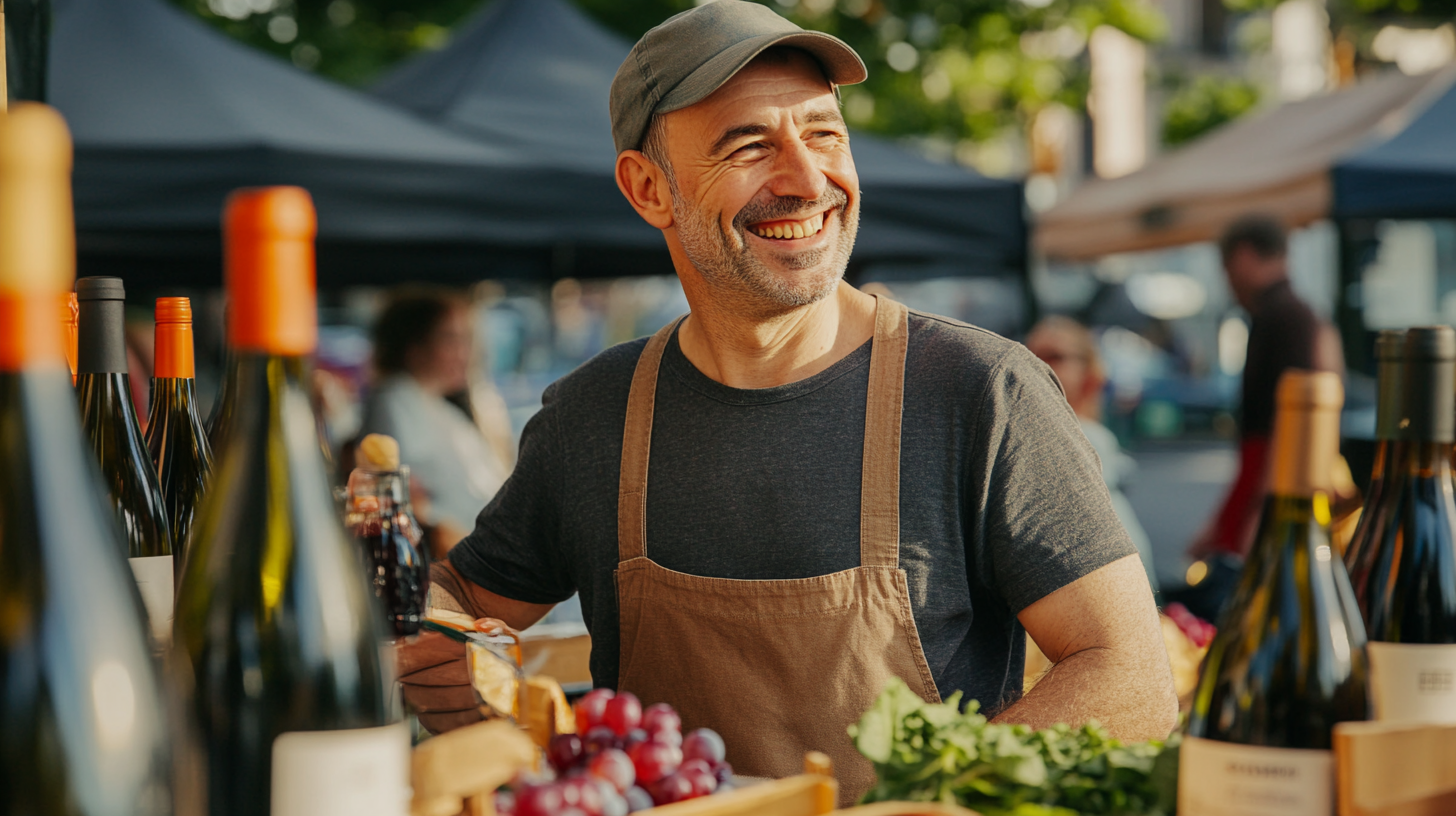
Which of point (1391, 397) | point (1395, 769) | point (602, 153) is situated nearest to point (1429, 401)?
point (1391, 397)

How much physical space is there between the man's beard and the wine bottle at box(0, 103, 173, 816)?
3.43 feet

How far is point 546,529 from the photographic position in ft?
5.99

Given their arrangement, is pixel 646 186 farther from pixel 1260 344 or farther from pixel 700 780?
pixel 1260 344

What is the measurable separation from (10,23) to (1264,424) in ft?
15.2

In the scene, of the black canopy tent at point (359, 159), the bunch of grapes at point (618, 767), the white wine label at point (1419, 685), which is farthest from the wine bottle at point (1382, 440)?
the black canopy tent at point (359, 159)

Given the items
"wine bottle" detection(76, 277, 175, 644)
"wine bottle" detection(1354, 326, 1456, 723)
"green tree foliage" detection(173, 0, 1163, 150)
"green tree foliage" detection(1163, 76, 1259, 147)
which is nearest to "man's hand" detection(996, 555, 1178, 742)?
"wine bottle" detection(1354, 326, 1456, 723)

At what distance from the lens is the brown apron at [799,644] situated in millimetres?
1481

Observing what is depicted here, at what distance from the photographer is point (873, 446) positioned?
5.10 feet

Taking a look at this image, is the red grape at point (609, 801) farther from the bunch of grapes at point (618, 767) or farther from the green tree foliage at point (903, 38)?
the green tree foliage at point (903, 38)

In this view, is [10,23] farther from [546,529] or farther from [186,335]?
[546,529]

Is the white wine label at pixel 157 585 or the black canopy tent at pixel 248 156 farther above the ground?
the black canopy tent at pixel 248 156

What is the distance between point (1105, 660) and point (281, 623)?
2.93ft

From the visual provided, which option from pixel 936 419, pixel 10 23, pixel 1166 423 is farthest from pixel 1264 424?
pixel 1166 423

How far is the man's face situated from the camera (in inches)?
63.4
